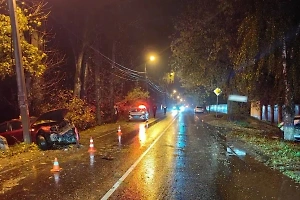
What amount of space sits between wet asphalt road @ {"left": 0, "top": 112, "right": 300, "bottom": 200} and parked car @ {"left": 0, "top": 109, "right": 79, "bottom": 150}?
2.35 m

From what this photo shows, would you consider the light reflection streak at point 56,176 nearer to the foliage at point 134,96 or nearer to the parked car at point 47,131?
the parked car at point 47,131

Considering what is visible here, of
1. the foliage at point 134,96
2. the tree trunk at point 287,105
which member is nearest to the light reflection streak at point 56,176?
the tree trunk at point 287,105

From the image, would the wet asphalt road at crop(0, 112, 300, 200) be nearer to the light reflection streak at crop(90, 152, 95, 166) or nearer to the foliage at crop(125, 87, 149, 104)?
the light reflection streak at crop(90, 152, 95, 166)

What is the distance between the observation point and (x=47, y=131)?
13773 millimetres

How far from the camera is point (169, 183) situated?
741cm

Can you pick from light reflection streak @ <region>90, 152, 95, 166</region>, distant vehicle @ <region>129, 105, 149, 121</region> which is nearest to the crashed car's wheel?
light reflection streak @ <region>90, 152, 95, 166</region>

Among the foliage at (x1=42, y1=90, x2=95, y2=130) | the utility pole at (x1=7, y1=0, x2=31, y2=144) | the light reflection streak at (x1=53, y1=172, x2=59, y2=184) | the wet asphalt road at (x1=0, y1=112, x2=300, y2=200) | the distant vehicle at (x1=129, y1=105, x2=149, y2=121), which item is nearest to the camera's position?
the wet asphalt road at (x1=0, y1=112, x2=300, y2=200)

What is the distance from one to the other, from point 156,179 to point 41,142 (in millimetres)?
7601

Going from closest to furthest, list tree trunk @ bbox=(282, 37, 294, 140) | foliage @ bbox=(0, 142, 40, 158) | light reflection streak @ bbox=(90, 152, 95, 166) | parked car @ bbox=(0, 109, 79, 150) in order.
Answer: light reflection streak @ bbox=(90, 152, 95, 166)
foliage @ bbox=(0, 142, 40, 158)
tree trunk @ bbox=(282, 37, 294, 140)
parked car @ bbox=(0, 109, 79, 150)

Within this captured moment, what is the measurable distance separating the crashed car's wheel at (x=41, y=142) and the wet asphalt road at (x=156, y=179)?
7.77ft

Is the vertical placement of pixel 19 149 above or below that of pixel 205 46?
below

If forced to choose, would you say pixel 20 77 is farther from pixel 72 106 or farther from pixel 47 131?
pixel 72 106

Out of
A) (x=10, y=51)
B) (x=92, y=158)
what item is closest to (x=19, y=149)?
(x=92, y=158)

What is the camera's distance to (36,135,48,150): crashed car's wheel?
533 inches
